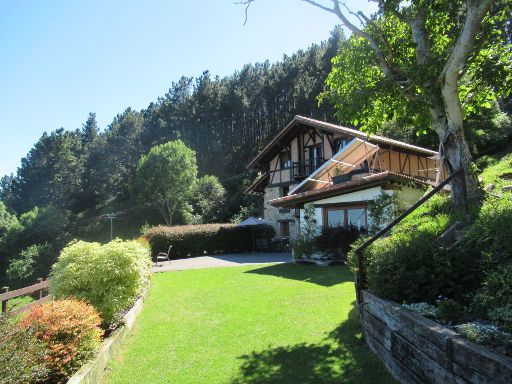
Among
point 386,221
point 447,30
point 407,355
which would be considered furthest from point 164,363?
point 386,221

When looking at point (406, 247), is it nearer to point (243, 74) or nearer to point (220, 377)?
point (220, 377)

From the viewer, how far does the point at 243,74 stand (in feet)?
203

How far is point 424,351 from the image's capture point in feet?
10.6

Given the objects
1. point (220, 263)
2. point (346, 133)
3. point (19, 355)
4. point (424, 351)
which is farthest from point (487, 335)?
point (346, 133)

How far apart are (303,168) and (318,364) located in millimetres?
20862

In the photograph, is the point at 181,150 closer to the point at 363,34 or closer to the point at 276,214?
the point at 276,214

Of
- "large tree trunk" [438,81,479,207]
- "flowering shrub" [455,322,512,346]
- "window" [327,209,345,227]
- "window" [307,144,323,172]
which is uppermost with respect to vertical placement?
"window" [307,144,323,172]

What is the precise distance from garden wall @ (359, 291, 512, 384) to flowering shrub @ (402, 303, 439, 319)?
113 millimetres

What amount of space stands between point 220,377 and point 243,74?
61293 mm

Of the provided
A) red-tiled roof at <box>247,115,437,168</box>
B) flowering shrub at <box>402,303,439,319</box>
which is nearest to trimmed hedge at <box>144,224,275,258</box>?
red-tiled roof at <box>247,115,437,168</box>

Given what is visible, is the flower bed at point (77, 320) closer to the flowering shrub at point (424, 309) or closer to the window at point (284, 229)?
the flowering shrub at point (424, 309)

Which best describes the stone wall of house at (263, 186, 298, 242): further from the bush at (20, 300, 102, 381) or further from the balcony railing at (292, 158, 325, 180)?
the bush at (20, 300, 102, 381)

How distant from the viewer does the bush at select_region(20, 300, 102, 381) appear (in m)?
4.37

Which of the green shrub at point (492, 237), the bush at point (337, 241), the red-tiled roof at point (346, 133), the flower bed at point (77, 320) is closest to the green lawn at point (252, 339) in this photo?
the flower bed at point (77, 320)
